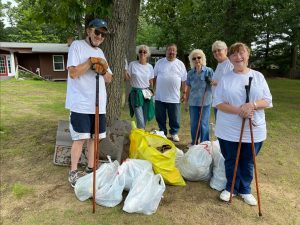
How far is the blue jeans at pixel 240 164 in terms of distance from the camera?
10.6ft

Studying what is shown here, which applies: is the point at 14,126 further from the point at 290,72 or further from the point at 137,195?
the point at 290,72

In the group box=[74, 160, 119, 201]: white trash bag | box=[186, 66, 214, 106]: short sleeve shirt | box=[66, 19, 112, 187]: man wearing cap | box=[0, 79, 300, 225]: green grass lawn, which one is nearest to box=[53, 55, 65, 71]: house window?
box=[0, 79, 300, 225]: green grass lawn

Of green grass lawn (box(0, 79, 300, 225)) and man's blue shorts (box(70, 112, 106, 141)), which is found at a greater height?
man's blue shorts (box(70, 112, 106, 141))

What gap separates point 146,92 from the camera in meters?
4.95

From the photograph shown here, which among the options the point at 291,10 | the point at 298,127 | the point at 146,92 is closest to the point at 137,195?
the point at 146,92

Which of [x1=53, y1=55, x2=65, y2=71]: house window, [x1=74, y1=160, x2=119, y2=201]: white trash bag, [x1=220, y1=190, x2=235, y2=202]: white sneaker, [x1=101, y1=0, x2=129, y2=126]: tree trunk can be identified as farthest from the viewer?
[x1=53, y1=55, x2=65, y2=71]: house window

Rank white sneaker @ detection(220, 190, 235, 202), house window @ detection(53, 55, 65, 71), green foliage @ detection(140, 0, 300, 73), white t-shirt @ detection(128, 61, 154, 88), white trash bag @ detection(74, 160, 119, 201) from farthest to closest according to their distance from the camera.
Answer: house window @ detection(53, 55, 65, 71), green foliage @ detection(140, 0, 300, 73), white t-shirt @ detection(128, 61, 154, 88), white sneaker @ detection(220, 190, 235, 202), white trash bag @ detection(74, 160, 119, 201)

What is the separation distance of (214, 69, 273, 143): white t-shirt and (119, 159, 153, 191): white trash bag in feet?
2.86

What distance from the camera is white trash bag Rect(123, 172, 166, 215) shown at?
304cm

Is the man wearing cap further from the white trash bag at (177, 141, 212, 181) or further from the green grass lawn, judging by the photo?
the white trash bag at (177, 141, 212, 181)

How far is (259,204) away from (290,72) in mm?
25744

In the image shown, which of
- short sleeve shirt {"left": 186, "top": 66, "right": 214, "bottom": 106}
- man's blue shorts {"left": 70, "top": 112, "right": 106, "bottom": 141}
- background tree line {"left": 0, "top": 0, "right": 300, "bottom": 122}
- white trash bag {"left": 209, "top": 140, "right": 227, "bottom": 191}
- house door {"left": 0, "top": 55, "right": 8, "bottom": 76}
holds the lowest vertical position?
house door {"left": 0, "top": 55, "right": 8, "bottom": 76}

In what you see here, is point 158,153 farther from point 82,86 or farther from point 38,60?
point 38,60

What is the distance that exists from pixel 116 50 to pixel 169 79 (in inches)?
40.4
